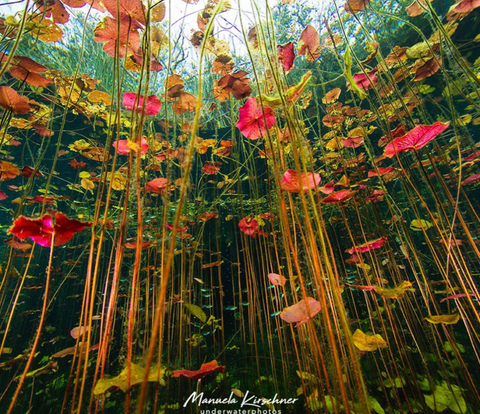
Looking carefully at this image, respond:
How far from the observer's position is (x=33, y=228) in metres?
0.62

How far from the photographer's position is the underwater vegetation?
59 cm

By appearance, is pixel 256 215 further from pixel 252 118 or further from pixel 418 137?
pixel 418 137

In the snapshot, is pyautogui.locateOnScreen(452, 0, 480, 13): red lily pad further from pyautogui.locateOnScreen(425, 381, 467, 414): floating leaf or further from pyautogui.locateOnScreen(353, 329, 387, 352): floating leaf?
pyautogui.locateOnScreen(425, 381, 467, 414): floating leaf

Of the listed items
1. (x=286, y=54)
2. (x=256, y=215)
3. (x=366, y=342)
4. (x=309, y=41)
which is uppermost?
(x=309, y=41)

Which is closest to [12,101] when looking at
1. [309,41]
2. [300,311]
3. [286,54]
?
[286,54]

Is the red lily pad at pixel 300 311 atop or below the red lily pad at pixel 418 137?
below

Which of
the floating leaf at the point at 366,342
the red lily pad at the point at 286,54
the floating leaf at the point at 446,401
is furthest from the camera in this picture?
the floating leaf at the point at 446,401

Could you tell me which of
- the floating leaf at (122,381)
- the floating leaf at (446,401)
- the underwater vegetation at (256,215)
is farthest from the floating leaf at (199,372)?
the floating leaf at (446,401)

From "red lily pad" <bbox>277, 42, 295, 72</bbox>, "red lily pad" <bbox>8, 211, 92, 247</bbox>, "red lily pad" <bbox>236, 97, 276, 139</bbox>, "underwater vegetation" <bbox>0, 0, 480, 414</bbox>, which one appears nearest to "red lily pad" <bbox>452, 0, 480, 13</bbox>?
"underwater vegetation" <bbox>0, 0, 480, 414</bbox>

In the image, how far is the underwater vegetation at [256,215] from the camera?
1.92ft

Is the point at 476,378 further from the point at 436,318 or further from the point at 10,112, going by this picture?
the point at 10,112

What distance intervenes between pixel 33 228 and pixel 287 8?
4277 millimetres

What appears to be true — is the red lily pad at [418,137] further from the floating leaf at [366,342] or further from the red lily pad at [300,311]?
the floating leaf at [366,342]

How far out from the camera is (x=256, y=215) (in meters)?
1.31
